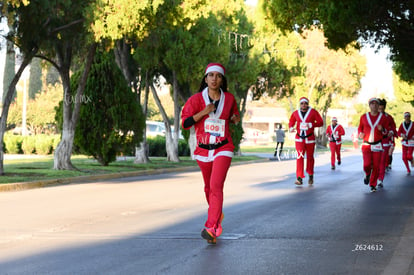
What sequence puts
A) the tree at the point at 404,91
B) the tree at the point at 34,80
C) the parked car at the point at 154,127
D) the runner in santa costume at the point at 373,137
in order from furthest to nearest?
the tree at the point at 404,91
the parked car at the point at 154,127
the tree at the point at 34,80
the runner in santa costume at the point at 373,137

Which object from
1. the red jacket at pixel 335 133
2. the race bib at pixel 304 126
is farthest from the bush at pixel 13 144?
the race bib at pixel 304 126

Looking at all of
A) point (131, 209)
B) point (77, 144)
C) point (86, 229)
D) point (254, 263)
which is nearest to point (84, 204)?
point (131, 209)

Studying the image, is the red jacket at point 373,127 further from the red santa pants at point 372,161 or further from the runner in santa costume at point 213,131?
the runner in santa costume at point 213,131

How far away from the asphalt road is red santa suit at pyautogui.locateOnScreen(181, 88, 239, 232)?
23.0 inches

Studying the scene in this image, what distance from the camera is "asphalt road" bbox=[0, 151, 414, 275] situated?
7.38 meters

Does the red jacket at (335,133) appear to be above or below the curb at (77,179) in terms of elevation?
above

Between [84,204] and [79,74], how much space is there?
1251 cm

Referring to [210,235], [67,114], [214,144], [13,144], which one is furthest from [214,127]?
[13,144]

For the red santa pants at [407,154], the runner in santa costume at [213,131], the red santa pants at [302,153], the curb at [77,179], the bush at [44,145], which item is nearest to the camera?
the runner in santa costume at [213,131]

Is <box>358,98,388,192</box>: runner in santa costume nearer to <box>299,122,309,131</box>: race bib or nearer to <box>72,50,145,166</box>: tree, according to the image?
<box>299,122,309,131</box>: race bib

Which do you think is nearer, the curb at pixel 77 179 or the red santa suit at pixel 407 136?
the curb at pixel 77 179

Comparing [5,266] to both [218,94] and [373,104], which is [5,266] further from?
[373,104]

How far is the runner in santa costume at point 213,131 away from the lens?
866 centimetres

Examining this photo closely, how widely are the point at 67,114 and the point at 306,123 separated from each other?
8982 mm
